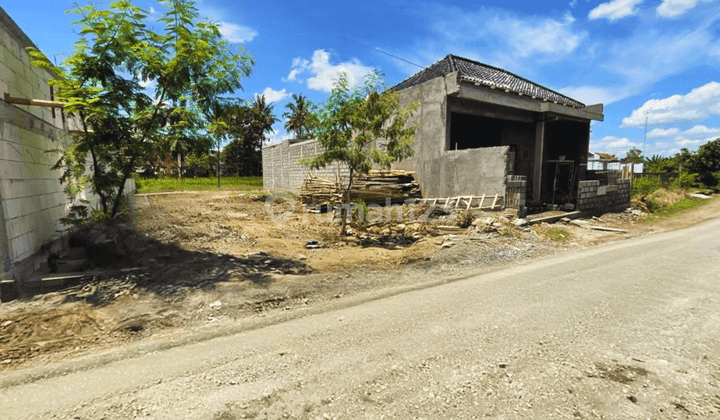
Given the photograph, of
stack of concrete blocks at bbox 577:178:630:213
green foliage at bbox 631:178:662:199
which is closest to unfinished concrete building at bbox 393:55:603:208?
stack of concrete blocks at bbox 577:178:630:213

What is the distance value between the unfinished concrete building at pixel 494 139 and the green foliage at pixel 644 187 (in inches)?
172

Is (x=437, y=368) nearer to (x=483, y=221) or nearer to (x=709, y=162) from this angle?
(x=483, y=221)

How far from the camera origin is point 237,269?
5.96 metres

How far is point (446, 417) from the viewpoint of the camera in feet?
7.40

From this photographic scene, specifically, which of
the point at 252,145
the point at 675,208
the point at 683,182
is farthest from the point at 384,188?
the point at 252,145

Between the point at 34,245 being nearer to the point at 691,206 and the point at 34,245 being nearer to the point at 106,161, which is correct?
the point at 106,161

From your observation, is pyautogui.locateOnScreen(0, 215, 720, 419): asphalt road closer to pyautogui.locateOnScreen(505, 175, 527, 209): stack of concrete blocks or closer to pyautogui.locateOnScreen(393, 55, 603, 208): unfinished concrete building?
pyautogui.locateOnScreen(505, 175, 527, 209): stack of concrete blocks

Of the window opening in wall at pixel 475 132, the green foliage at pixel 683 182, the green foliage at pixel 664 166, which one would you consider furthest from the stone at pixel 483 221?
the green foliage at pixel 664 166

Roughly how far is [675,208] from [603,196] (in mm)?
5934

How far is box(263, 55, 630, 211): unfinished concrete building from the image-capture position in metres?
10.8

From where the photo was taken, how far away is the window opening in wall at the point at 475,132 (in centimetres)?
1495

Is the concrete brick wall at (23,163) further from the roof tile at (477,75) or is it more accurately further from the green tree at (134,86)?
the roof tile at (477,75)

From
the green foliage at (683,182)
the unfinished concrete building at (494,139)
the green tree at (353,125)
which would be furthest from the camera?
the green foliage at (683,182)

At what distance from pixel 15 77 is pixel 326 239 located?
6677 mm
